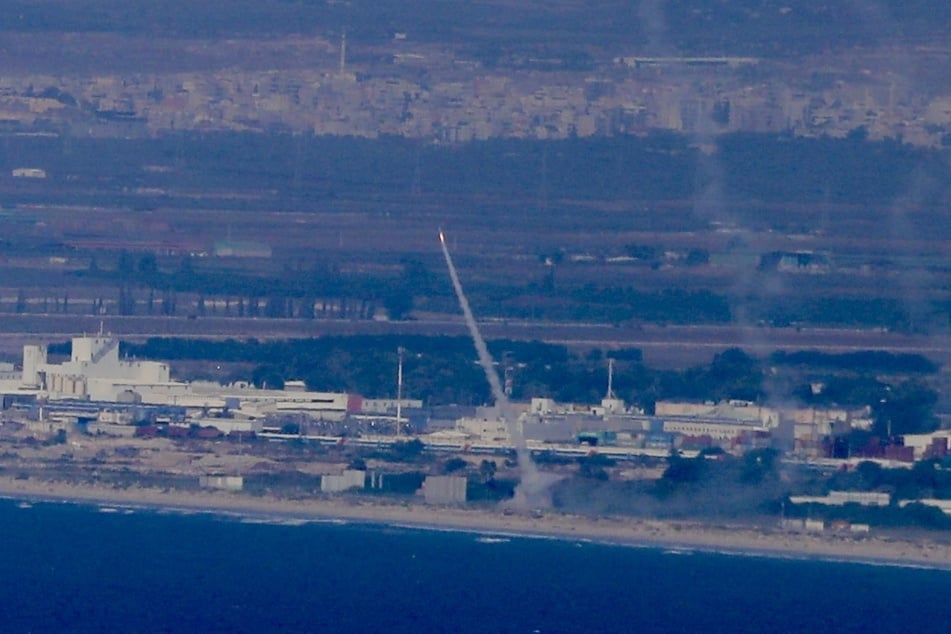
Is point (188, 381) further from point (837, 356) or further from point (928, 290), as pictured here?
point (928, 290)

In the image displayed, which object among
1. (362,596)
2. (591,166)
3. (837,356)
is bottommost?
(362,596)

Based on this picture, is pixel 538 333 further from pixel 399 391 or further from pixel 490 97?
pixel 490 97

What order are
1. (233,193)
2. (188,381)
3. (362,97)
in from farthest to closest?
1. (362,97)
2. (233,193)
3. (188,381)

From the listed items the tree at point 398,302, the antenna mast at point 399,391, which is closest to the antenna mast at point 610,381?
the antenna mast at point 399,391

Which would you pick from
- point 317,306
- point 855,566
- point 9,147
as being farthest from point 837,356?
point 9,147

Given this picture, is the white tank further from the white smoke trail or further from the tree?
the tree

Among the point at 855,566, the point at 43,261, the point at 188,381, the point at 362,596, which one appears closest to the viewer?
the point at 362,596

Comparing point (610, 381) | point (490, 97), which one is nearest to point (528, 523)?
point (610, 381)
